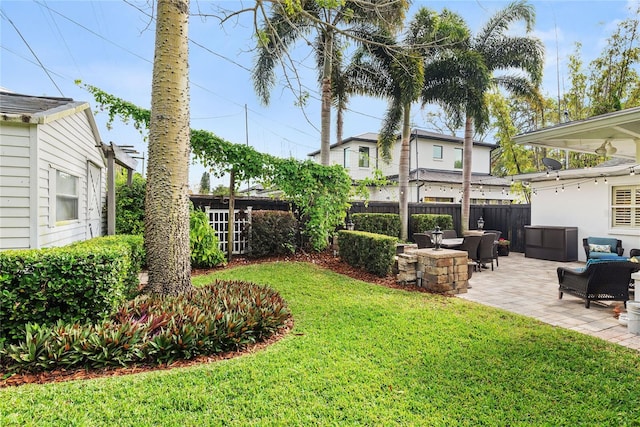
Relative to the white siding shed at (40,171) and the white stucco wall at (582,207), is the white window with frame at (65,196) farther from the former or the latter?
the white stucco wall at (582,207)

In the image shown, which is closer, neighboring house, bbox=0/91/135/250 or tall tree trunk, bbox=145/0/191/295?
tall tree trunk, bbox=145/0/191/295

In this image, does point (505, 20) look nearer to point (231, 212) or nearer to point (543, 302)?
point (543, 302)

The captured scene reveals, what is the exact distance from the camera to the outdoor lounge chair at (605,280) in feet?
15.7

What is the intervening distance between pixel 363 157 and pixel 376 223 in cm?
828

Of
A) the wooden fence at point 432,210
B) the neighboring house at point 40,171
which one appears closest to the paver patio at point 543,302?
the wooden fence at point 432,210

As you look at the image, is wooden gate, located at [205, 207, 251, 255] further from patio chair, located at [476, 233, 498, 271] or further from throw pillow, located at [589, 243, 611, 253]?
throw pillow, located at [589, 243, 611, 253]

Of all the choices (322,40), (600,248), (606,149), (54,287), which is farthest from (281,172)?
(600,248)

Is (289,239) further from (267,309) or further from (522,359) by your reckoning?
(522,359)

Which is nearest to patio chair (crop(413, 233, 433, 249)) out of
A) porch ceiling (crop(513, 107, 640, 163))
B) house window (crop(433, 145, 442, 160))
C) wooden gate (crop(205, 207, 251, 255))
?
porch ceiling (crop(513, 107, 640, 163))

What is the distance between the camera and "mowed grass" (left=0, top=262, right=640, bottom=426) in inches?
84.7

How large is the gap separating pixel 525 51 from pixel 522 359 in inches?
502

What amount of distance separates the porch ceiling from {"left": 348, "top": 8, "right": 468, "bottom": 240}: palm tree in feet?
21.7

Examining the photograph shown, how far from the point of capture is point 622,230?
9.12m

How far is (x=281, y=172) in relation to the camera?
328 inches
